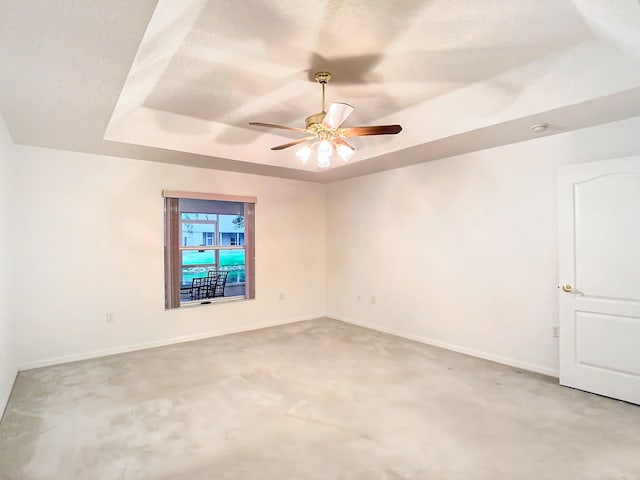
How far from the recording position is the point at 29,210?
149 inches

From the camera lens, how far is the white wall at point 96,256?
3.79 metres

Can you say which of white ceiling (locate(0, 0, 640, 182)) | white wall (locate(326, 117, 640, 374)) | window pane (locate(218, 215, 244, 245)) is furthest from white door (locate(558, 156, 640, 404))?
window pane (locate(218, 215, 244, 245))

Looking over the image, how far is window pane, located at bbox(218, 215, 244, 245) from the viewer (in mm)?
5711

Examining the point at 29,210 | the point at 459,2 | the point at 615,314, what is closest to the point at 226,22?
the point at 459,2

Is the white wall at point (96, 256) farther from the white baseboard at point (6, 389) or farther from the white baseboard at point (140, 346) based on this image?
the white baseboard at point (6, 389)

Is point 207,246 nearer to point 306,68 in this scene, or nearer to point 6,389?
point 6,389

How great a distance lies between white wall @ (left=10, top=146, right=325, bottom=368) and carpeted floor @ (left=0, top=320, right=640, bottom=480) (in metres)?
0.40

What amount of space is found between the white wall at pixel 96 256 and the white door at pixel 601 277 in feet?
12.9

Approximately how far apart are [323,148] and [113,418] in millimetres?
2668

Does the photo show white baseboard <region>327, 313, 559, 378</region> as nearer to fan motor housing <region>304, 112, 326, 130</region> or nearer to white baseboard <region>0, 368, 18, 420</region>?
fan motor housing <region>304, 112, 326, 130</region>

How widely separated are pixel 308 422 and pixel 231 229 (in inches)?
177

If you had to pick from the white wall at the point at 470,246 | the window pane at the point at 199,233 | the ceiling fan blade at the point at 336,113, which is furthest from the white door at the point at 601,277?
the window pane at the point at 199,233

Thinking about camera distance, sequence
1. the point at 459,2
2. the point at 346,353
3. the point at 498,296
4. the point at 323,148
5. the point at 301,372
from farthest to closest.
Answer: the point at 346,353, the point at 498,296, the point at 301,372, the point at 323,148, the point at 459,2

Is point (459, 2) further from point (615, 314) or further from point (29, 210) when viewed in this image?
point (29, 210)
